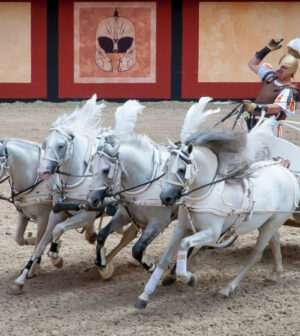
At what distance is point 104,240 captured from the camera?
6520mm

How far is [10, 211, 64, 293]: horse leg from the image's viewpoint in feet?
21.6

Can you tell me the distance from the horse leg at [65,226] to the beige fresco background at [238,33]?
1087 centimetres

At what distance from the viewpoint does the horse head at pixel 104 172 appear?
6039 mm

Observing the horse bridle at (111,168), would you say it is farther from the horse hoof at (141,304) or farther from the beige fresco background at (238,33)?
the beige fresco background at (238,33)

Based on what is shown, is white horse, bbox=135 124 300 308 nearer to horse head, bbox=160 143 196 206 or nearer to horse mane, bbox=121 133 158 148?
horse head, bbox=160 143 196 206

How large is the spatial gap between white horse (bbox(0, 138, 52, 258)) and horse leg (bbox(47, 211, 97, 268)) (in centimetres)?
33

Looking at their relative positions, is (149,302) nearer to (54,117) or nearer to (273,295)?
(273,295)

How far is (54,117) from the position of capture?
1576 cm

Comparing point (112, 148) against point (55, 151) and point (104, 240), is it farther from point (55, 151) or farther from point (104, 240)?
point (104, 240)

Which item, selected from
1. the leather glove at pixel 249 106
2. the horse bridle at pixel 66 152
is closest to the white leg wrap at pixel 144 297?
the horse bridle at pixel 66 152

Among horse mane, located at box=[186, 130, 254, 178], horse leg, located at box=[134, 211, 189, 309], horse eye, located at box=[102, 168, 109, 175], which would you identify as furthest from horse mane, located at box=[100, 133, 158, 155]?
horse leg, located at box=[134, 211, 189, 309]

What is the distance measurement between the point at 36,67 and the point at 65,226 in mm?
11108

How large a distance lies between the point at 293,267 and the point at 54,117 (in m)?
9.39

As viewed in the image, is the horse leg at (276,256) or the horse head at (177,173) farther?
the horse leg at (276,256)
